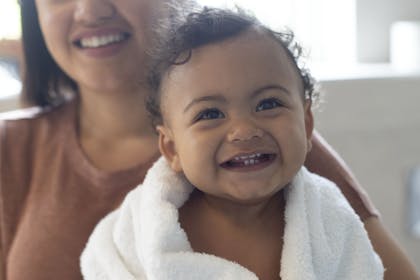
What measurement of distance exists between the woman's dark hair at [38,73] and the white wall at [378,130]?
71cm

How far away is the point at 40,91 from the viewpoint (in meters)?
1.46

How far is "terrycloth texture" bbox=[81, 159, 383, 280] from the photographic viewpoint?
898 mm

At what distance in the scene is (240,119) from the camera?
2.81 ft

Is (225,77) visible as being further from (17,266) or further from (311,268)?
(17,266)

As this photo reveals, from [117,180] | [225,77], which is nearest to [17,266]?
[117,180]

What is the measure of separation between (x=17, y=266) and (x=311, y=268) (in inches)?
22.3

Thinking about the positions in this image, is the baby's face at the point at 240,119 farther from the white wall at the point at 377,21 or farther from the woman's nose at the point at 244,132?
the white wall at the point at 377,21

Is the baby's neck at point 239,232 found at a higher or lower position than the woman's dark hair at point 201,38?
lower

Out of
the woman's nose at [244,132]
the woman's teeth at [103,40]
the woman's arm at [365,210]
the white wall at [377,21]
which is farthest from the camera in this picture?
the white wall at [377,21]

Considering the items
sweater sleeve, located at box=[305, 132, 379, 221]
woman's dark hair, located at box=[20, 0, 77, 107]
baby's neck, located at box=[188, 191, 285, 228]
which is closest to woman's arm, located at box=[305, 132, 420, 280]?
sweater sleeve, located at box=[305, 132, 379, 221]

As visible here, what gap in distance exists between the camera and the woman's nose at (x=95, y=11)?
1.20m

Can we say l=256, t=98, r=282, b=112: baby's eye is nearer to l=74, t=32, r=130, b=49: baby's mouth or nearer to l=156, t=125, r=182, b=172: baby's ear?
l=156, t=125, r=182, b=172: baby's ear

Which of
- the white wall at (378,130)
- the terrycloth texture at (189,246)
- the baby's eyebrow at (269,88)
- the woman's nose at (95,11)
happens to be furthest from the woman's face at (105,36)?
the white wall at (378,130)

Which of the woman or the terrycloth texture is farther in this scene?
the woman
